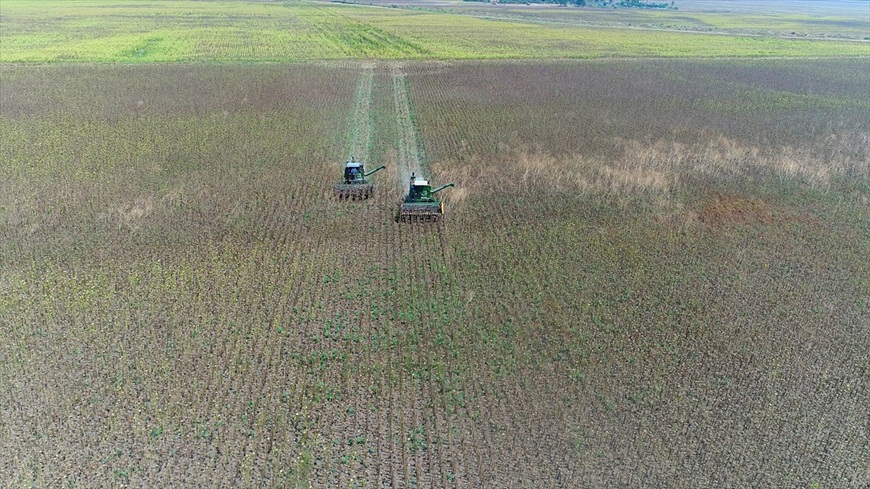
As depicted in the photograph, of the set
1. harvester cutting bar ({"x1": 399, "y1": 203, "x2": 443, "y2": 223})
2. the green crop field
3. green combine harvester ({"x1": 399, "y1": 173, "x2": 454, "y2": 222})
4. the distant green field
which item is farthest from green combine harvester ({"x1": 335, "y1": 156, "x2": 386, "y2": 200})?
the distant green field

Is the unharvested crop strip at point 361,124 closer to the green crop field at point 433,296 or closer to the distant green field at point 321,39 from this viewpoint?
the green crop field at point 433,296

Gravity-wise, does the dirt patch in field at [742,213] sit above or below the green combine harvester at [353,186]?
below

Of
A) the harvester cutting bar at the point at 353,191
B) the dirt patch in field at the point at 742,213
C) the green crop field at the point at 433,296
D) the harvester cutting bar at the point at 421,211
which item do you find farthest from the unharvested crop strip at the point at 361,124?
the dirt patch in field at the point at 742,213

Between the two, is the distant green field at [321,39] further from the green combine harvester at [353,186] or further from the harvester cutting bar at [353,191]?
the harvester cutting bar at [353,191]

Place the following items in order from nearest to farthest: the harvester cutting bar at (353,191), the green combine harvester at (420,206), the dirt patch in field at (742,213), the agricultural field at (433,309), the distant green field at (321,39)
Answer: the agricultural field at (433,309), the green combine harvester at (420,206), the dirt patch in field at (742,213), the harvester cutting bar at (353,191), the distant green field at (321,39)

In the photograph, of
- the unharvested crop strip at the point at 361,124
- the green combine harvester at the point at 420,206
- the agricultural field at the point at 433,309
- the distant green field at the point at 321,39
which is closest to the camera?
the agricultural field at the point at 433,309

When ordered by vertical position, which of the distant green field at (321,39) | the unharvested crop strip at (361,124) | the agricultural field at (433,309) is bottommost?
the agricultural field at (433,309)

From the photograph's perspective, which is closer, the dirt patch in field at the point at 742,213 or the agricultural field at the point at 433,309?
the agricultural field at the point at 433,309

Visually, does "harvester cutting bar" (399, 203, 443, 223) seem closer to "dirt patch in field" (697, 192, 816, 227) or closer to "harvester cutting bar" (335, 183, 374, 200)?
"harvester cutting bar" (335, 183, 374, 200)
